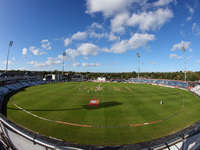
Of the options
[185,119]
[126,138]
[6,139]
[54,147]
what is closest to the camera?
[54,147]

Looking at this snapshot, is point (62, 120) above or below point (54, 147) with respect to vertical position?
below

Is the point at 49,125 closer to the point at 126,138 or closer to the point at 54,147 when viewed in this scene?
the point at 126,138

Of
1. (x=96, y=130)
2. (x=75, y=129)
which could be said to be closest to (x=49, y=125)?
(x=75, y=129)

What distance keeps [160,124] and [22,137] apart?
13.0 meters

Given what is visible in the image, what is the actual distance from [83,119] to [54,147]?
1092 cm

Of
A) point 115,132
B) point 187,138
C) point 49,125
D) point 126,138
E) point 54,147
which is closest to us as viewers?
point 54,147

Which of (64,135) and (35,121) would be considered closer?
(64,135)

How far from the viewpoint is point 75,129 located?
1023 cm

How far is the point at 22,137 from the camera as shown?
2.82 m

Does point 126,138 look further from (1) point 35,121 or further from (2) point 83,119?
(1) point 35,121

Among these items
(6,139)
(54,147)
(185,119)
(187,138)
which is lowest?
(185,119)

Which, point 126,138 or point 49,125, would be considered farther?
point 49,125

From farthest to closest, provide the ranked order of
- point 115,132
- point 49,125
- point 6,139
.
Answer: point 49,125
point 115,132
point 6,139

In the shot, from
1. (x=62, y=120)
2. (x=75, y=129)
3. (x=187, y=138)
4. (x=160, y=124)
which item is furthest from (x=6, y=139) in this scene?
(x=160, y=124)
